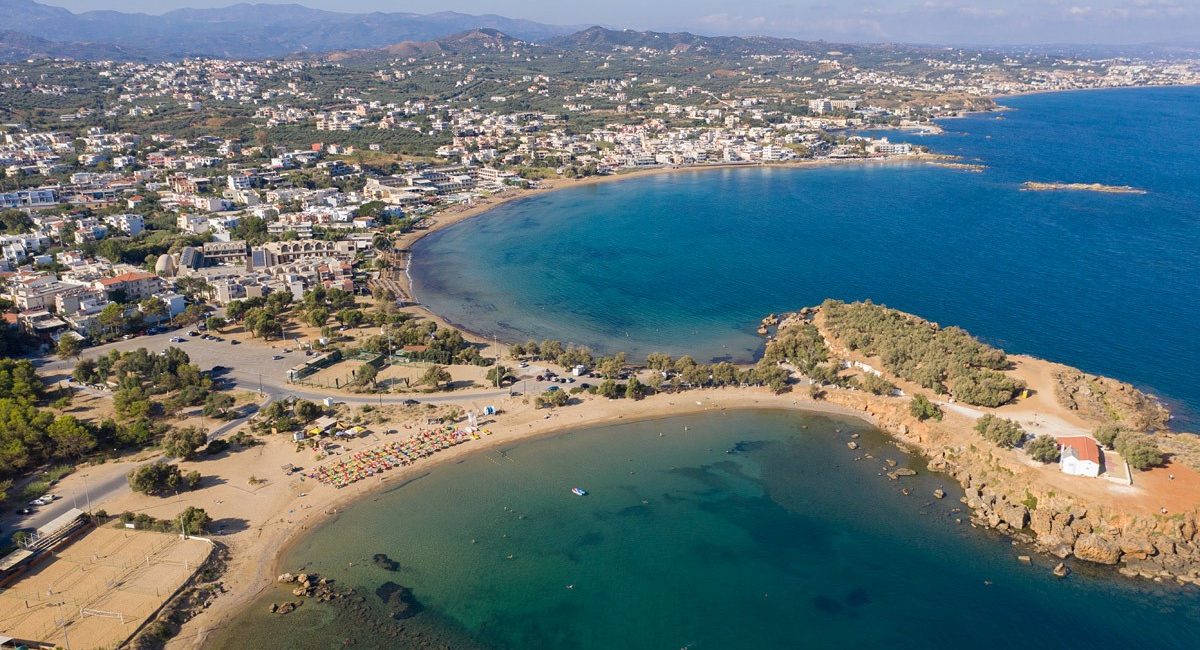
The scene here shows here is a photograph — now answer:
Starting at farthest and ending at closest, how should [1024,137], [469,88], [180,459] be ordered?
[469,88] < [1024,137] < [180,459]

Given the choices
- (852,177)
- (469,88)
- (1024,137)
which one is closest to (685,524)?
(852,177)

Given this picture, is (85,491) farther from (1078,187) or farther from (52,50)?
(52,50)

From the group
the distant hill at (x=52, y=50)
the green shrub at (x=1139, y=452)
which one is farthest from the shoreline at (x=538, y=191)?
the distant hill at (x=52, y=50)

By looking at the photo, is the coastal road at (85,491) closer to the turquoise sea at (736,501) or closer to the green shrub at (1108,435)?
the turquoise sea at (736,501)

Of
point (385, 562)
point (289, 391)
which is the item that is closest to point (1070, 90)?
point (289, 391)

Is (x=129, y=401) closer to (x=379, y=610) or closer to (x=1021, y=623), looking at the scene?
(x=379, y=610)

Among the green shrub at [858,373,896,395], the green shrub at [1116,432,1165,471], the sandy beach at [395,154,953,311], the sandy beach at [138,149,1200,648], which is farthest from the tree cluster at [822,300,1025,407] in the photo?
the sandy beach at [395,154,953,311]
